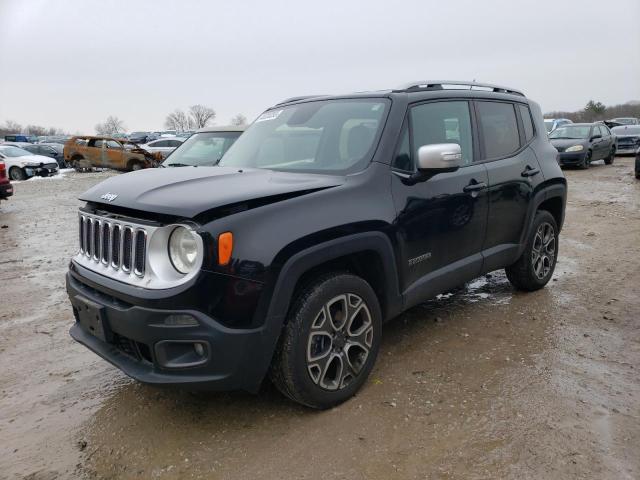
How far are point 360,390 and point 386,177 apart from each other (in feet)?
4.59

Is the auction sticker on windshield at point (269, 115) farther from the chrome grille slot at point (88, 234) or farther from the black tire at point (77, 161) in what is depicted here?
the black tire at point (77, 161)

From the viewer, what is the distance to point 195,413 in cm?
312

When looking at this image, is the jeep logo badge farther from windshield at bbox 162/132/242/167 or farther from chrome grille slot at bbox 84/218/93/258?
windshield at bbox 162/132/242/167

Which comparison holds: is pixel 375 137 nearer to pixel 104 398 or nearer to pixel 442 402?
pixel 442 402

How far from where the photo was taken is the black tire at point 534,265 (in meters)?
4.86

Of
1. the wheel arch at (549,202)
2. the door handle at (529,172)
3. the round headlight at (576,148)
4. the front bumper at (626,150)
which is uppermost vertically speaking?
the front bumper at (626,150)

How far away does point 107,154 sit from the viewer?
23.2m

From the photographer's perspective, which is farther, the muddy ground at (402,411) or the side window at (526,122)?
the side window at (526,122)

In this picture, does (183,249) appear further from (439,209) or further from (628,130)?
(628,130)

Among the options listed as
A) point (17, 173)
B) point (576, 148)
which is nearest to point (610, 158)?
point (576, 148)

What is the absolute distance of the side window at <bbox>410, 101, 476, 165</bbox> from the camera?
12.0ft

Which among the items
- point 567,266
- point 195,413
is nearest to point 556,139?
point 567,266

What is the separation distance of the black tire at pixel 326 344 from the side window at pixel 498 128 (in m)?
Result: 1.94

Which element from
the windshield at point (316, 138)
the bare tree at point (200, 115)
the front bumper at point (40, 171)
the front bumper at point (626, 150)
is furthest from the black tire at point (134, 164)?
the bare tree at point (200, 115)
